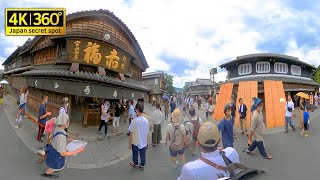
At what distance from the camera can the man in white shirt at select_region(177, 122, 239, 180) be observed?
1.63 meters

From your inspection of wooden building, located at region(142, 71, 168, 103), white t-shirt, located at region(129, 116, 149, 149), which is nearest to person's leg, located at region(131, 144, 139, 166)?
white t-shirt, located at region(129, 116, 149, 149)

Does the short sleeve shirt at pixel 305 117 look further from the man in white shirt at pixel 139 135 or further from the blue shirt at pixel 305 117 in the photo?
the man in white shirt at pixel 139 135

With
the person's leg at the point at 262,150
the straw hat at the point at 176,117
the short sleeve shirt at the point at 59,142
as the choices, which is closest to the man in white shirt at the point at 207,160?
the straw hat at the point at 176,117

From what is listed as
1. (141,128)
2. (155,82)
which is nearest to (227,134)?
(141,128)

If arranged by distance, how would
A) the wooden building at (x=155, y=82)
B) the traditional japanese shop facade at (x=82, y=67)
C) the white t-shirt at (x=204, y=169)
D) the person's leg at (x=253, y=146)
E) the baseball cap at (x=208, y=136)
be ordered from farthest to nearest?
the wooden building at (x=155, y=82), the person's leg at (x=253, y=146), the traditional japanese shop facade at (x=82, y=67), the baseball cap at (x=208, y=136), the white t-shirt at (x=204, y=169)

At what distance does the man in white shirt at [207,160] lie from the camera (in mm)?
1631

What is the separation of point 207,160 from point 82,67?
6.56 meters

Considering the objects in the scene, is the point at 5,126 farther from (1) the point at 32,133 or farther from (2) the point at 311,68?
(2) the point at 311,68

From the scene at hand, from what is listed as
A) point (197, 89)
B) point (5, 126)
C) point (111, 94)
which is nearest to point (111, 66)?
point (111, 94)

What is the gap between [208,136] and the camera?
188 cm

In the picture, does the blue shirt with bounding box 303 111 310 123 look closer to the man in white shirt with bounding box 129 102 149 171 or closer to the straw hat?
the straw hat

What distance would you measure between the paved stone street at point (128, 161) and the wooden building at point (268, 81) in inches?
200

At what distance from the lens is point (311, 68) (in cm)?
2384

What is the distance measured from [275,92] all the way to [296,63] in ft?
37.6
